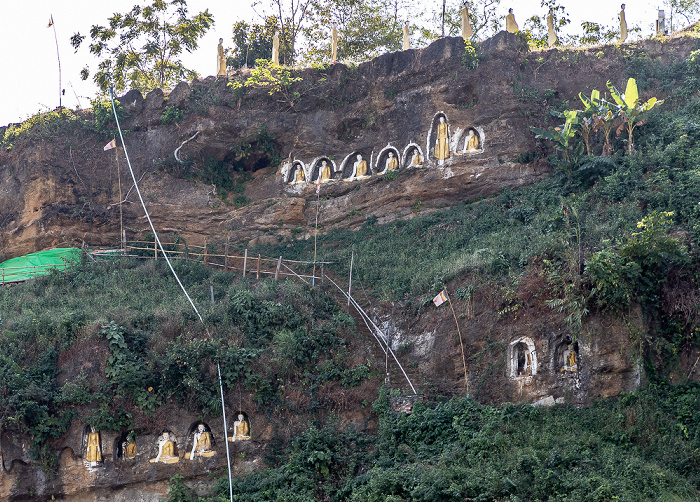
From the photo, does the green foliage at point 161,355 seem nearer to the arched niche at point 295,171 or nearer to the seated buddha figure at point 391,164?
the seated buddha figure at point 391,164

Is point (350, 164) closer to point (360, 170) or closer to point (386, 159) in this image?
point (360, 170)

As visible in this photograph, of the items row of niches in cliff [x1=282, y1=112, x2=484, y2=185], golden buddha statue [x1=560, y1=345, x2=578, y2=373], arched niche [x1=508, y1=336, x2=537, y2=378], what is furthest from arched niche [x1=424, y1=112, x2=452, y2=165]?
golden buddha statue [x1=560, y1=345, x2=578, y2=373]

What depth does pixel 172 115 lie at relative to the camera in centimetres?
2536

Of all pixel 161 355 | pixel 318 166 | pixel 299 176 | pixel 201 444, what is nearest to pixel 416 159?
pixel 318 166

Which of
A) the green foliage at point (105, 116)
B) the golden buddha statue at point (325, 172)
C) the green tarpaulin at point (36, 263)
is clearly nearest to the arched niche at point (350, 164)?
the golden buddha statue at point (325, 172)

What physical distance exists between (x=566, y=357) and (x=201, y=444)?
27.1 feet

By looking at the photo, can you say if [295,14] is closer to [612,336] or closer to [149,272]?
[149,272]

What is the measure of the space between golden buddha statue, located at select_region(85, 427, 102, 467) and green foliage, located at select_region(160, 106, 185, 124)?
13.7 meters

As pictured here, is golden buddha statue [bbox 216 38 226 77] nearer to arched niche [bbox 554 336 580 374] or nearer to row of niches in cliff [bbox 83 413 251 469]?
row of niches in cliff [bbox 83 413 251 469]

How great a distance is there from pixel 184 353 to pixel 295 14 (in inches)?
759

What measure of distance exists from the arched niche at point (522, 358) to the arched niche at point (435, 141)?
373 inches

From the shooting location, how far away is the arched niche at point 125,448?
15.0m

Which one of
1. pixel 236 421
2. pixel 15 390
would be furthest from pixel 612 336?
pixel 15 390

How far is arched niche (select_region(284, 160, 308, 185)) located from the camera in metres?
25.0
